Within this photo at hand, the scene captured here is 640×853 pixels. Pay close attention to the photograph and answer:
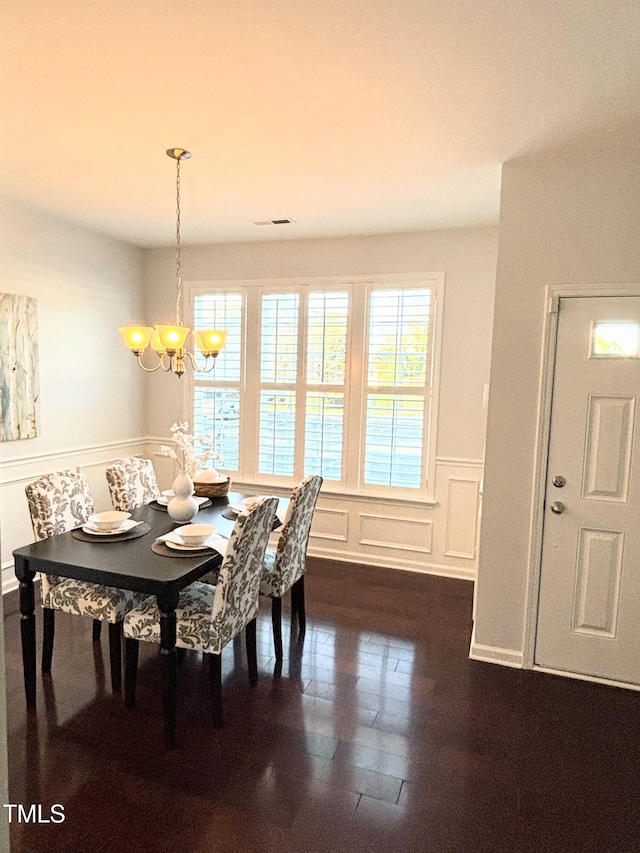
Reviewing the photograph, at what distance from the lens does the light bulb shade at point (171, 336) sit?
2.82m

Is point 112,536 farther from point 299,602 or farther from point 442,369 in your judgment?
point 442,369

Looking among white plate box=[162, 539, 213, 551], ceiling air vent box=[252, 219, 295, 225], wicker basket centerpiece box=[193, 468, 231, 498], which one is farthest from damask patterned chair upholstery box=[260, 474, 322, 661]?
ceiling air vent box=[252, 219, 295, 225]

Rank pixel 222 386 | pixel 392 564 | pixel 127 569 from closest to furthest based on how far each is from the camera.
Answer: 1. pixel 127 569
2. pixel 392 564
3. pixel 222 386

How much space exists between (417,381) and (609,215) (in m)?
1.93

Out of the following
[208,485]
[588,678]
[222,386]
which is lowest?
[588,678]

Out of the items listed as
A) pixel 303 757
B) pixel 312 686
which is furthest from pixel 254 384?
pixel 303 757

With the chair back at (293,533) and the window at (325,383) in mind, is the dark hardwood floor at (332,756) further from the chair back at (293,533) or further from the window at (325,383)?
the window at (325,383)

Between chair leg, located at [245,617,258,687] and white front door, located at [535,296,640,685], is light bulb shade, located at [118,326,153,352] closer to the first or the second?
chair leg, located at [245,617,258,687]

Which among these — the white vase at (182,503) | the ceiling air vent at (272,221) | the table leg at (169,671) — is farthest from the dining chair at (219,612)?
the ceiling air vent at (272,221)

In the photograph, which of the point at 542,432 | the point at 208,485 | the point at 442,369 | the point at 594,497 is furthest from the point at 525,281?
the point at 208,485

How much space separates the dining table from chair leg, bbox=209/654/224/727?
172 mm

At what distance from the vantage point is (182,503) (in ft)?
10.1

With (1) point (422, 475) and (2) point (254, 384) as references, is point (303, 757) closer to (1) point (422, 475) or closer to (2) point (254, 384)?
(1) point (422, 475)

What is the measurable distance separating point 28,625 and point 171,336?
61.7 inches
